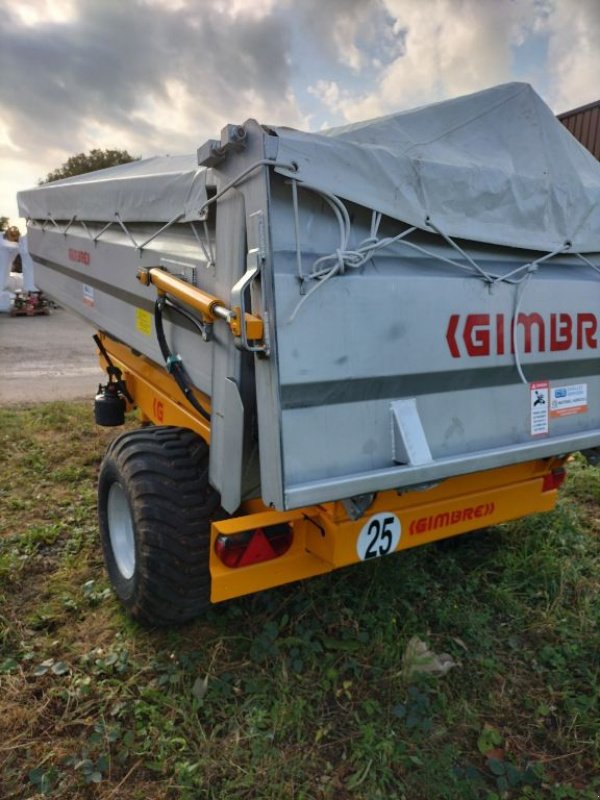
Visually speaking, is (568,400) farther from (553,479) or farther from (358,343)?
(358,343)

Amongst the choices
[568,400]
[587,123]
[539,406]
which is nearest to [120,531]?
[539,406]

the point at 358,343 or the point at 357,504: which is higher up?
the point at 358,343

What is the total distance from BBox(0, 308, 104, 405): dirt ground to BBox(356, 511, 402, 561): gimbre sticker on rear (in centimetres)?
346

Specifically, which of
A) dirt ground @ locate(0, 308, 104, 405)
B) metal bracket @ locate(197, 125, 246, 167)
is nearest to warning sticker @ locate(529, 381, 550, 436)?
metal bracket @ locate(197, 125, 246, 167)

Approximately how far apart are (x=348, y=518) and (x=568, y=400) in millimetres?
1073

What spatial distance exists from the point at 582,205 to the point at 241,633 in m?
2.37

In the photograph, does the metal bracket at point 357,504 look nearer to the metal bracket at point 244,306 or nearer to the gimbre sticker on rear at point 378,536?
the gimbre sticker on rear at point 378,536

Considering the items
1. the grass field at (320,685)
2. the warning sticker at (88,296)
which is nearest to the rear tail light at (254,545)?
the grass field at (320,685)

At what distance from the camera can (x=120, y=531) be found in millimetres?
2971

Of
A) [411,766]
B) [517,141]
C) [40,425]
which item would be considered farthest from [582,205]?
[40,425]

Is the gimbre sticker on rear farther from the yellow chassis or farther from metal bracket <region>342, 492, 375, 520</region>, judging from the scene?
metal bracket <region>342, 492, 375, 520</region>

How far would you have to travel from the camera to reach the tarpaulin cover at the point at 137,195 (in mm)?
2361

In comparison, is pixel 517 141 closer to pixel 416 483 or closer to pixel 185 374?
pixel 416 483

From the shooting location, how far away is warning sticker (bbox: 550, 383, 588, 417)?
243 centimetres
